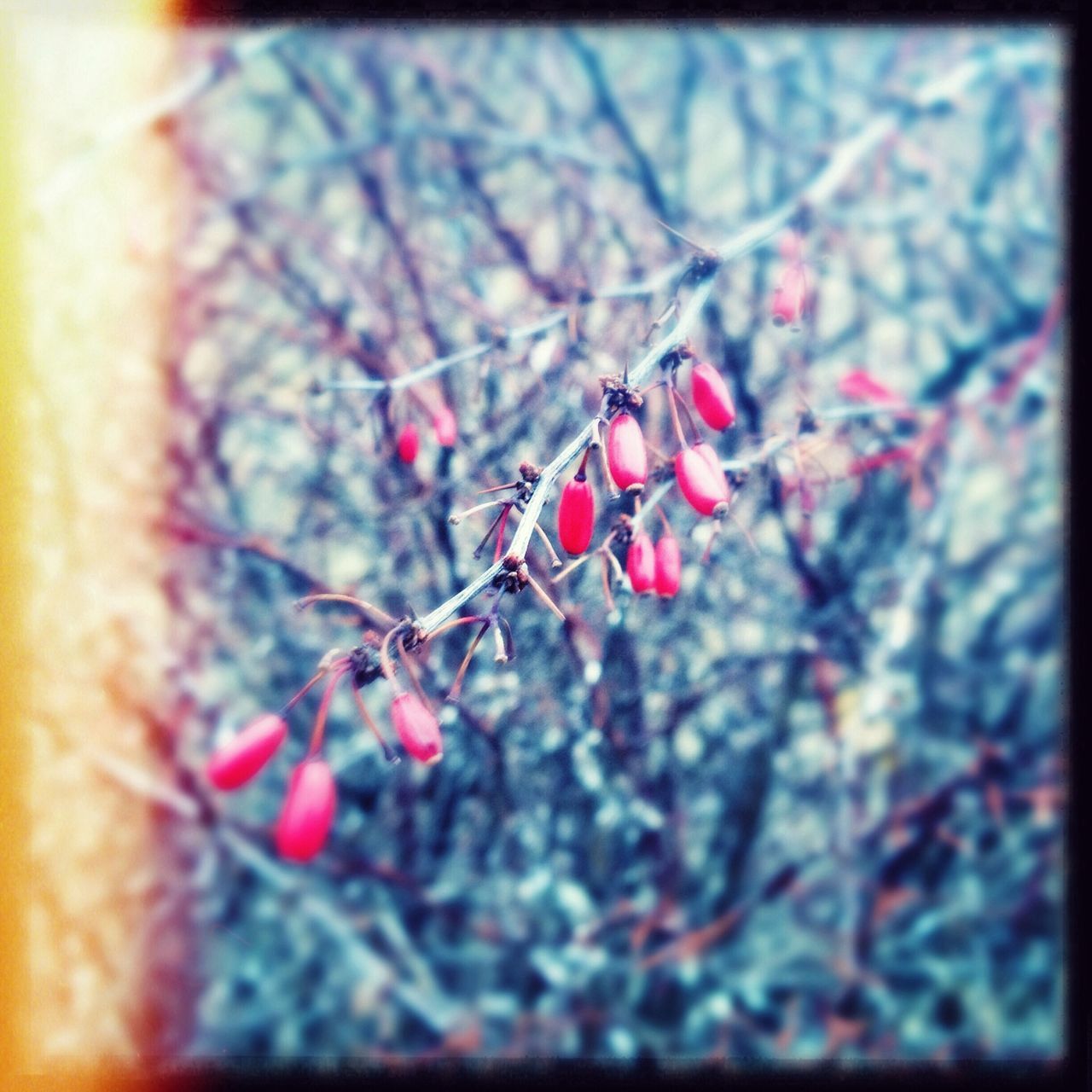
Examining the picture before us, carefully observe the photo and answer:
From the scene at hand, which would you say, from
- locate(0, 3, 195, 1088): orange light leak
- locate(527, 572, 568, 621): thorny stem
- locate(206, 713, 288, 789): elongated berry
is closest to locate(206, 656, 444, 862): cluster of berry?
locate(206, 713, 288, 789): elongated berry

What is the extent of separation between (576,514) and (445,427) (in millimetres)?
320

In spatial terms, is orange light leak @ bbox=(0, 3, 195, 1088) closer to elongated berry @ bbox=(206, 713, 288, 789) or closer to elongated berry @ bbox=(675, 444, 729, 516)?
elongated berry @ bbox=(206, 713, 288, 789)

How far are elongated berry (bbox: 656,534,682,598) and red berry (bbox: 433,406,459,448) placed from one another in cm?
30

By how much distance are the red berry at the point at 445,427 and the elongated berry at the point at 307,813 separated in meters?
0.45

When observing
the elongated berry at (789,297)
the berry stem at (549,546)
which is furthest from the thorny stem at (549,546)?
the elongated berry at (789,297)

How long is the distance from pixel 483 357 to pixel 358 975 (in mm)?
821

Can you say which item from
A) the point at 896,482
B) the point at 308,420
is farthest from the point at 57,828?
the point at 896,482

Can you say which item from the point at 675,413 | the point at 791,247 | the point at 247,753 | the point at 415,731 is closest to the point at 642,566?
the point at 675,413

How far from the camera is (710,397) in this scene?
2.43ft

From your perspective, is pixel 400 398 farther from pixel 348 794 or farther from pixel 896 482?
pixel 896 482

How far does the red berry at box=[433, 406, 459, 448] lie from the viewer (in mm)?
946

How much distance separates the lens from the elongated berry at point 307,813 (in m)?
0.60

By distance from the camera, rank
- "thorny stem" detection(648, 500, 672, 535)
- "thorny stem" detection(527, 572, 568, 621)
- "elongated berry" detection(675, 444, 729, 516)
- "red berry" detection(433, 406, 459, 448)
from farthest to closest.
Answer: "red berry" detection(433, 406, 459, 448) < "thorny stem" detection(648, 500, 672, 535) < "elongated berry" detection(675, 444, 729, 516) < "thorny stem" detection(527, 572, 568, 621)

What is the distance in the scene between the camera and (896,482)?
1045mm
